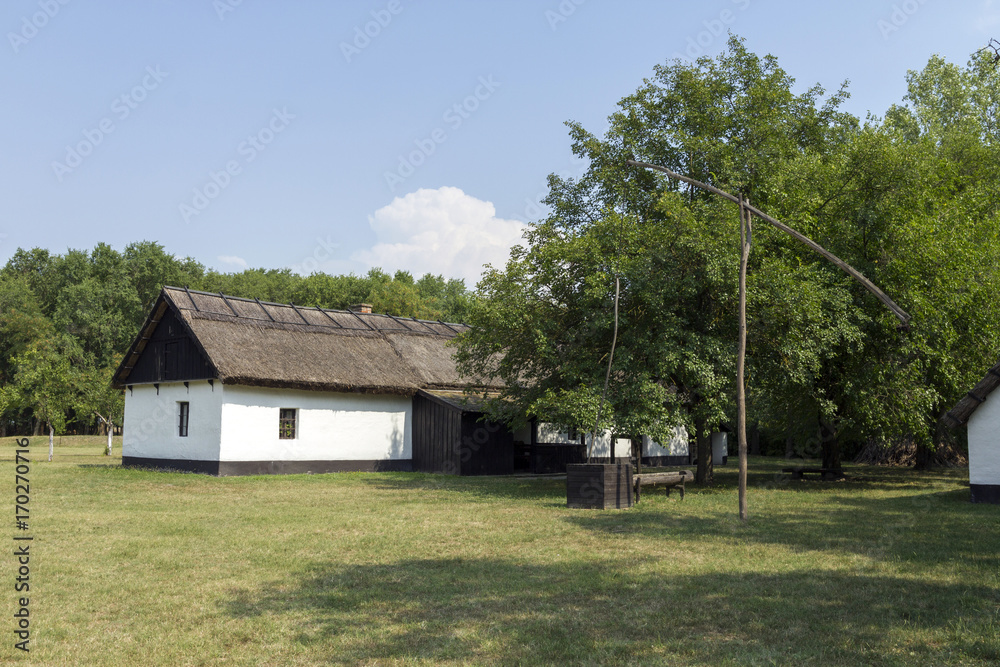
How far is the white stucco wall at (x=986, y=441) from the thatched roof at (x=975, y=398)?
0.15 m

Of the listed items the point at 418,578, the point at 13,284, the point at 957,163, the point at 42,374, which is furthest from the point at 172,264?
the point at 418,578

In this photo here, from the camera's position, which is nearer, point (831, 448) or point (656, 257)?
point (656, 257)

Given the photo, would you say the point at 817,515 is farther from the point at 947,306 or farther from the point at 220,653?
the point at 220,653

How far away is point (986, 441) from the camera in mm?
15609

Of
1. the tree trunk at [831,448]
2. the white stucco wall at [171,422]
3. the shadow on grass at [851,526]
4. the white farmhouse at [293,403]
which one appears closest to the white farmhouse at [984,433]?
the shadow on grass at [851,526]

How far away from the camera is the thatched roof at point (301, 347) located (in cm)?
2402

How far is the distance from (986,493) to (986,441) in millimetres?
1072

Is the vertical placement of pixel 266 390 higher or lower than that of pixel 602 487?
higher

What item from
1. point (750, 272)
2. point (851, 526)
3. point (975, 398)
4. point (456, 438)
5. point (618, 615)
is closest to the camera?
point (618, 615)

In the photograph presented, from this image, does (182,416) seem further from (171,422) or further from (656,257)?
(656,257)

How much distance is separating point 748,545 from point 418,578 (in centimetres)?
484

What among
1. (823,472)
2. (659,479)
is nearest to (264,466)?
(659,479)

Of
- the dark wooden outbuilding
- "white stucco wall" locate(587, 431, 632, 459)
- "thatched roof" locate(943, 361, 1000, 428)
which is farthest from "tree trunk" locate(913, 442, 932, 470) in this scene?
the dark wooden outbuilding

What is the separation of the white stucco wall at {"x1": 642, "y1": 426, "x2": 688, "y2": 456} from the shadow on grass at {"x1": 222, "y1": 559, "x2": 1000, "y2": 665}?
2579 cm
